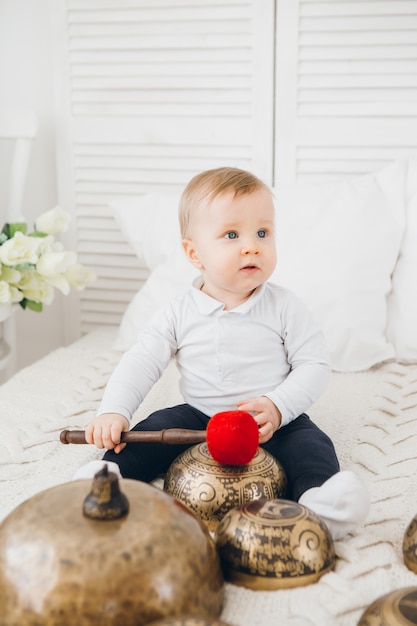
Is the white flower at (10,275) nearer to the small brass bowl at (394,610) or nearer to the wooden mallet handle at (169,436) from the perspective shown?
the wooden mallet handle at (169,436)

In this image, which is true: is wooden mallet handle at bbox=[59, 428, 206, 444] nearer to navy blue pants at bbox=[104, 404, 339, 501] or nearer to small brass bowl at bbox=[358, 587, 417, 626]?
navy blue pants at bbox=[104, 404, 339, 501]

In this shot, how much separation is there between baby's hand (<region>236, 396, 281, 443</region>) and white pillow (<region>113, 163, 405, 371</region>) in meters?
0.55

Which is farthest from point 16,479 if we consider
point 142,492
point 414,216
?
point 414,216

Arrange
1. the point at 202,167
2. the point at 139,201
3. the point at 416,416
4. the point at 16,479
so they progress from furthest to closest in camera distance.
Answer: the point at 202,167, the point at 139,201, the point at 416,416, the point at 16,479

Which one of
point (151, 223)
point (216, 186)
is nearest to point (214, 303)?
point (216, 186)

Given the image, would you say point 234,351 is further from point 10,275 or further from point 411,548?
point 10,275

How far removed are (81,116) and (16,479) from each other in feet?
4.59

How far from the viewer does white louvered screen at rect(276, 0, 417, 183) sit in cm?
199

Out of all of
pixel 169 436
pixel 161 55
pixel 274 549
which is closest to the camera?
pixel 274 549

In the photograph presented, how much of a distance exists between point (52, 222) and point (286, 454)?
974 mm

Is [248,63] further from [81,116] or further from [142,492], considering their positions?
[142,492]

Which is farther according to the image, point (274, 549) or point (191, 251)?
point (191, 251)

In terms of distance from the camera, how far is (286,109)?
6.87 feet

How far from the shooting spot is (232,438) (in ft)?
3.11
